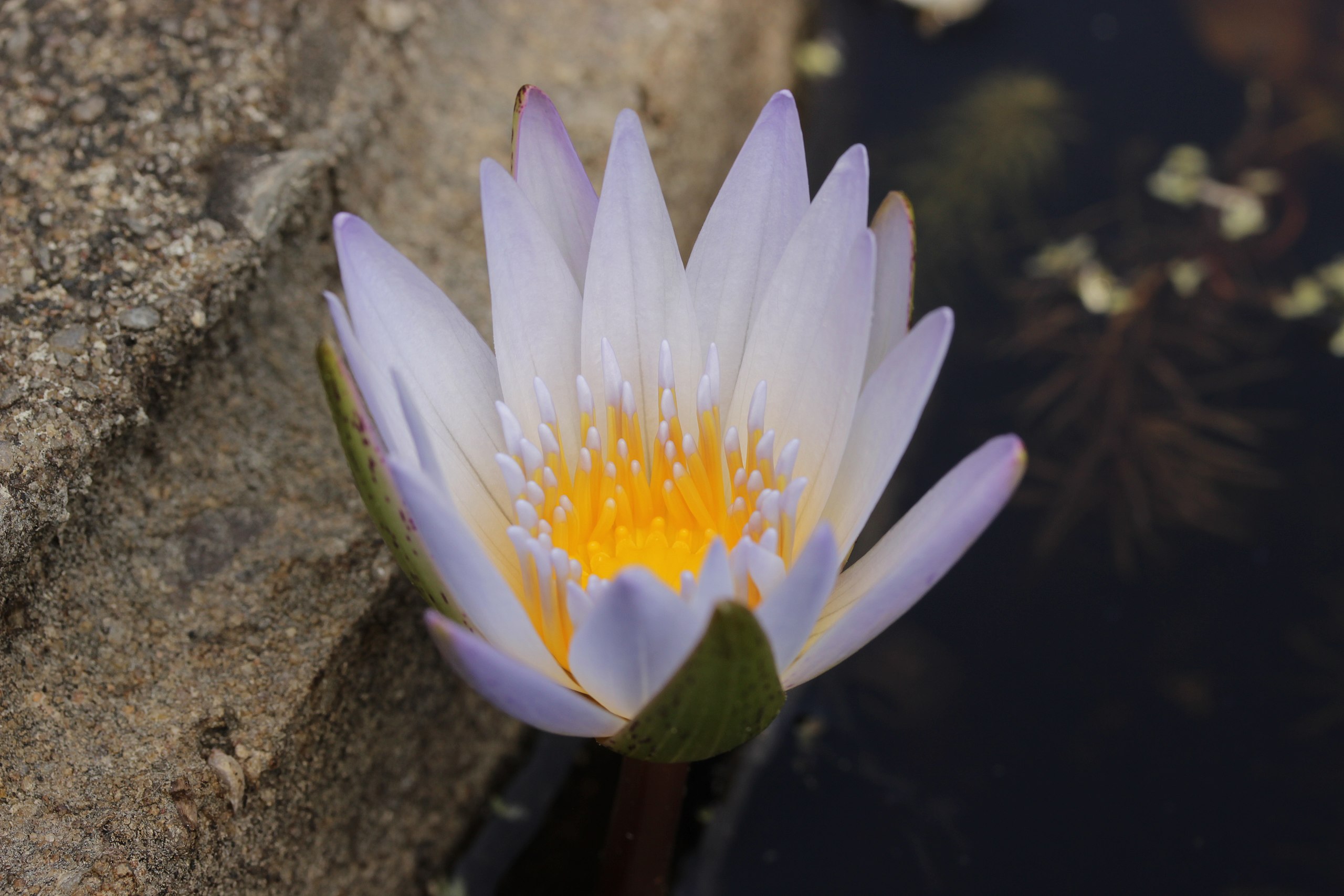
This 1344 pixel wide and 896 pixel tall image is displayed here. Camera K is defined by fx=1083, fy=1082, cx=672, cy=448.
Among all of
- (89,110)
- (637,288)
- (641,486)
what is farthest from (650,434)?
(89,110)

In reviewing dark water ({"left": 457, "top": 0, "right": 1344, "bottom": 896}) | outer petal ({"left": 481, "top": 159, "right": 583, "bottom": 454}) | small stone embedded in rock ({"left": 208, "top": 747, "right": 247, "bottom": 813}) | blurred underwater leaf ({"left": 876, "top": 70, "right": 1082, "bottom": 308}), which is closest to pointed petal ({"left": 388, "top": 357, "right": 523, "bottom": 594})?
outer petal ({"left": 481, "top": 159, "right": 583, "bottom": 454})

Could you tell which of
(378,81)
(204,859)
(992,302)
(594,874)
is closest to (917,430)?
(992,302)

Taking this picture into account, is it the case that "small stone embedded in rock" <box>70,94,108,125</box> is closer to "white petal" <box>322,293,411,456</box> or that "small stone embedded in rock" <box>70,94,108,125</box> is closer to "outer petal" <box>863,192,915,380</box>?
"white petal" <box>322,293,411,456</box>

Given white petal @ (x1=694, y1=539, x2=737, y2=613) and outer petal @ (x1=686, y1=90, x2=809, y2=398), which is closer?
white petal @ (x1=694, y1=539, x2=737, y2=613)

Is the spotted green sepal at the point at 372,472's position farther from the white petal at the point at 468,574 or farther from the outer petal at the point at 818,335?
the outer petal at the point at 818,335

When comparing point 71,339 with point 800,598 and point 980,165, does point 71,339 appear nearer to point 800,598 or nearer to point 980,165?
point 800,598

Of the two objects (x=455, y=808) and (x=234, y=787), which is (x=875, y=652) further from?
(x=234, y=787)

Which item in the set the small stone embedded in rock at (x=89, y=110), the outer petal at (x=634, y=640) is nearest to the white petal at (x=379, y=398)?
the outer petal at (x=634, y=640)
